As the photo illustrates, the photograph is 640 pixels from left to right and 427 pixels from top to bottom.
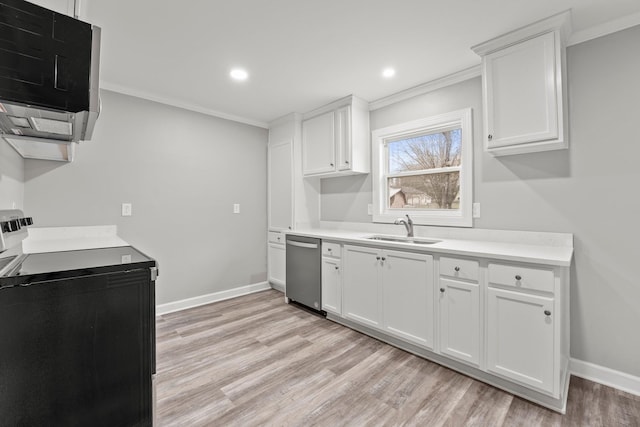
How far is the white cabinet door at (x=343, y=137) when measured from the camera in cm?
319

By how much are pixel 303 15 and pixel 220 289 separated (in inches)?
121

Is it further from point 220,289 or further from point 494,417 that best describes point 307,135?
point 494,417

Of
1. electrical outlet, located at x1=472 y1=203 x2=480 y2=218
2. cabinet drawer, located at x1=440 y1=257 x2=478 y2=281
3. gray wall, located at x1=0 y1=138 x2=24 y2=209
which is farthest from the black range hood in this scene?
electrical outlet, located at x1=472 y1=203 x2=480 y2=218

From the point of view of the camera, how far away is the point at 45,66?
1.11 metres

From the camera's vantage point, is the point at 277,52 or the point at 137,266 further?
the point at 277,52

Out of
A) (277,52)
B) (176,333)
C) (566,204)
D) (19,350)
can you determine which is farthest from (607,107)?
(176,333)

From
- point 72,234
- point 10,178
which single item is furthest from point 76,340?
point 72,234

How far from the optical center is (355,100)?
125 inches

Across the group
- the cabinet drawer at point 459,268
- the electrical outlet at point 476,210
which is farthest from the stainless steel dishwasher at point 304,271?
→ the electrical outlet at point 476,210

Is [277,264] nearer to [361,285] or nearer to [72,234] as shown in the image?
[361,285]

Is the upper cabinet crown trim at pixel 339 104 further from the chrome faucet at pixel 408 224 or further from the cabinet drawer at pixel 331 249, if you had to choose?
the cabinet drawer at pixel 331 249

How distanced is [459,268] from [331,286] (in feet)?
4.34

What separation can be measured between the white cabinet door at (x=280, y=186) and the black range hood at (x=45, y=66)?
2.51 metres

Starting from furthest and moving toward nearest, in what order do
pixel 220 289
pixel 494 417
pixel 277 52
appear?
pixel 220 289, pixel 277 52, pixel 494 417
